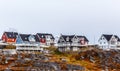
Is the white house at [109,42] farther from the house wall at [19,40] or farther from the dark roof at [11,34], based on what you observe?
the dark roof at [11,34]

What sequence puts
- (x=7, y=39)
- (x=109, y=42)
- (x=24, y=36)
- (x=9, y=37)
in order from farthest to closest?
1. (x=109, y=42)
2. (x=9, y=37)
3. (x=7, y=39)
4. (x=24, y=36)

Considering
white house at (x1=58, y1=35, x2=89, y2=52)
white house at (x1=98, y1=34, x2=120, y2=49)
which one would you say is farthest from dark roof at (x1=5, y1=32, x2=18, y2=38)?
white house at (x1=98, y1=34, x2=120, y2=49)

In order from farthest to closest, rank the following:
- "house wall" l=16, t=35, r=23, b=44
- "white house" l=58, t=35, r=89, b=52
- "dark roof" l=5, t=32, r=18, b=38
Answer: "dark roof" l=5, t=32, r=18, b=38, "white house" l=58, t=35, r=89, b=52, "house wall" l=16, t=35, r=23, b=44

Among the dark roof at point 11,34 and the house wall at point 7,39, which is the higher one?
the dark roof at point 11,34

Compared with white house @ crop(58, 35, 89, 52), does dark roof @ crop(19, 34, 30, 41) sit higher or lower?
higher

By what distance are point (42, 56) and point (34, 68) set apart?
90.3ft

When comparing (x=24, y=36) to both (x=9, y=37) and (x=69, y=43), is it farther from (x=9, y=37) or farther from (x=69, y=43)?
(x=69, y=43)

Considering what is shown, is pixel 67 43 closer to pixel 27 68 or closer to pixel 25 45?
pixel 25 45

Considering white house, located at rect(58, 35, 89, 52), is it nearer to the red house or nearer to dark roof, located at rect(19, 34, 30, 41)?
dark roof, located at rect(19, 34, 30, 41)

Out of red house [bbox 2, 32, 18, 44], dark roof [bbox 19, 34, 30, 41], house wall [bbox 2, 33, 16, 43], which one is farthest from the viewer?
house wall [bbox 2, 33, 16, 43]

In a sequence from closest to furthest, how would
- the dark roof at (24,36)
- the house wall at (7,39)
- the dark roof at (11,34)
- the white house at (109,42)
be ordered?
the dark roof at (24,36) → the house wall at (7,39) → the dark roof at (11,34) → the white house at (109,42)

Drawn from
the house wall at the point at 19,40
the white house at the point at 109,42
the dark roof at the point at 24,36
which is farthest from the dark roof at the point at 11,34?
the white house at the point at 109,42

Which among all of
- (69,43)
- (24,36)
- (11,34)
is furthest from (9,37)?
(69,43)

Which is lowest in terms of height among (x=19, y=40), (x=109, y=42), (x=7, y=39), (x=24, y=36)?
(x=109, y=42)
